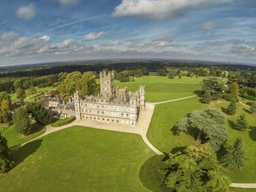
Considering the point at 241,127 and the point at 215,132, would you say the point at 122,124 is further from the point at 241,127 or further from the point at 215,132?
the point at 241,127

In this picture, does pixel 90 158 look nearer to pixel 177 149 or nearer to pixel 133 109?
pixel 133 109

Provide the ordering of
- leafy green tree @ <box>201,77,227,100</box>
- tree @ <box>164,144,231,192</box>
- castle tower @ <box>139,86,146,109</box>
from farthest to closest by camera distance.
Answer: leafy green tree @ <box>201,77,227,100</box>, castle tower @ <box>139,86,146,109</box>, tree @ <box>164,144,231,192</box>

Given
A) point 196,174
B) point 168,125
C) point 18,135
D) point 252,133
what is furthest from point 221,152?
point 18,135

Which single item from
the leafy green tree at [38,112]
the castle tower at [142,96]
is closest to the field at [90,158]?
the leafy green tree at [38,112]

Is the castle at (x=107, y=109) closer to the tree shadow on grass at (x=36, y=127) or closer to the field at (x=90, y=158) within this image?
the field at (x=90, y=158)

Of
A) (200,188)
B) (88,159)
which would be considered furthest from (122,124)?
(200,188)

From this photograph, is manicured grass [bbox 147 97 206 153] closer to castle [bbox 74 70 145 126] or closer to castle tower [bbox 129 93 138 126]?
castle tower [bbox 129 93 138 126]

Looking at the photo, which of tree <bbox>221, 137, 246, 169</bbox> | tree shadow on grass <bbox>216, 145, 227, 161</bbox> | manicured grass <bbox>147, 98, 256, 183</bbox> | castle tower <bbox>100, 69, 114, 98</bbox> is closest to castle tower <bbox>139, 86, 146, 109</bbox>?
manicured grass <bbox>147, 98, 256, 183</bbox>

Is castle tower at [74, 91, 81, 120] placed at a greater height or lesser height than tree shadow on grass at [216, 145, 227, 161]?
Answer: greater
